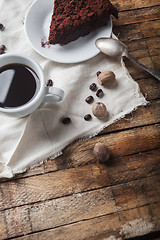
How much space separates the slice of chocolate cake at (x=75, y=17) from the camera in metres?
1.76

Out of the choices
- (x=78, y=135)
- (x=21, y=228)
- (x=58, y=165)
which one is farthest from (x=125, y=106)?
(x=21, y=228)

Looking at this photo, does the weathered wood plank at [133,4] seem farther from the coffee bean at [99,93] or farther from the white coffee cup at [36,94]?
the white coffee cup at [36,94]

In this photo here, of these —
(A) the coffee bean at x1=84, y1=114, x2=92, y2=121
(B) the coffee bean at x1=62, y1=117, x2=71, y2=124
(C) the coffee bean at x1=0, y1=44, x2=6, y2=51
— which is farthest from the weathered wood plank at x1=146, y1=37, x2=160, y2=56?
(C) the coffee bean at x1=0, y1=44, x2=6, y2=51

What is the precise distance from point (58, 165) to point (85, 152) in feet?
0.61

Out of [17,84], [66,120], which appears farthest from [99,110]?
[17,84]

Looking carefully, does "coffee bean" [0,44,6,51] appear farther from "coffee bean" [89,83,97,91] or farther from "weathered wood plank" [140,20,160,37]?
"weathered wood plank" [140,20,160,37]

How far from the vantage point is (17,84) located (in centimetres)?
154

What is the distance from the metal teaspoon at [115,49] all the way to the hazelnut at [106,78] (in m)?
0.14

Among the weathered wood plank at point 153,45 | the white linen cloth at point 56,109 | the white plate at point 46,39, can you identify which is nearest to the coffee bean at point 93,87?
the white linen cloth at point 56,109

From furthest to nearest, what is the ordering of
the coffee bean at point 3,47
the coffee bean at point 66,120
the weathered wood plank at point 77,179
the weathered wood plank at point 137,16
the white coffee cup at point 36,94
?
the weathered wood plank at point 137,16, the coffee bean at point 3,47, the coffee bean at point 66,120, the weathered wood plank at point 77,179, the white coffee cup at point 36,94

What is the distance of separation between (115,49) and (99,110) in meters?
0.42

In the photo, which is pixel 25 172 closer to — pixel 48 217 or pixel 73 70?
pixel 48 217

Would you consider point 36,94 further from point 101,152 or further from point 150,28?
point 150,28

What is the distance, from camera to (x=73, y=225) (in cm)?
155
